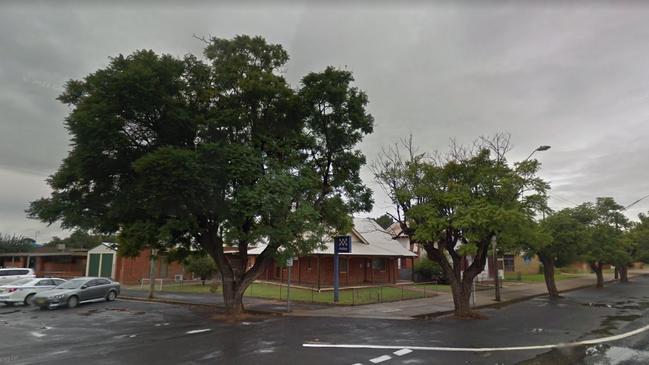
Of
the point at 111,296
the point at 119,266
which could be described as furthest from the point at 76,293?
the point at 119,266

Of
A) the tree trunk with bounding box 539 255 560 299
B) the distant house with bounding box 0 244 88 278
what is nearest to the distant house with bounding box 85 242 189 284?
the distant house with bounding box 0 244 88 278

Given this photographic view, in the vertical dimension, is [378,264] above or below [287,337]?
above

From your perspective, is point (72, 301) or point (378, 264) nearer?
point (72, 301)

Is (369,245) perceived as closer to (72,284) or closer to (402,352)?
(72,284)

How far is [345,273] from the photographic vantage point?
34250 mm

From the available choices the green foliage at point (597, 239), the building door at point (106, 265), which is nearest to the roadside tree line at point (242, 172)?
the green foliage at point (597, 239)

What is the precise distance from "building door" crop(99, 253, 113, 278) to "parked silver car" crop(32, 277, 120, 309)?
15.9 metres

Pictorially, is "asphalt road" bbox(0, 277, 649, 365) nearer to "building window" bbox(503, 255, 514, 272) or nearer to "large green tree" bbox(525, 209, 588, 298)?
"large green tree" bbox(525, 209, 588, 298)

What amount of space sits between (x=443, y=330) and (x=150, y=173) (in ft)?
36.5

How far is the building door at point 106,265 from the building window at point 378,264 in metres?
23.6

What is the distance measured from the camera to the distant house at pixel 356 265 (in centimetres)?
3309

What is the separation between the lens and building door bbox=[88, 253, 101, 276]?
39.4 m

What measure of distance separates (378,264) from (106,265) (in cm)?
2467

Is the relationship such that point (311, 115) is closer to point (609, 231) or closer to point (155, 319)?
point (155, 319)
